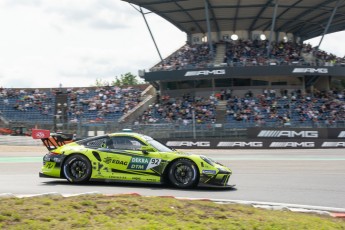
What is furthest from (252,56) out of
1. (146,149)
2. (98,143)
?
(146,149)

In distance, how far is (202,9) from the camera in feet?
151

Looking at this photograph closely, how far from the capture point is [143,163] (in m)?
11.2

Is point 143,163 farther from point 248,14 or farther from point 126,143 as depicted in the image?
point 248,14

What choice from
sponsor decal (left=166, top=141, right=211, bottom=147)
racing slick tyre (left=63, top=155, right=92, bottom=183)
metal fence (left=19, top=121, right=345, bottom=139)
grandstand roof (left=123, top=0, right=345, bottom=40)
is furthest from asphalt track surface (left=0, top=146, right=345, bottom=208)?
grandstand roof (left=123, top=0, right=345, bottom=40)

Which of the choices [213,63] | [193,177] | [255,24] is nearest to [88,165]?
[193,177]

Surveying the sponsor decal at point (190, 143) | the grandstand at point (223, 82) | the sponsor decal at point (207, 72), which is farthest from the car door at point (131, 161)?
the sponsor decal at point (207, 72)

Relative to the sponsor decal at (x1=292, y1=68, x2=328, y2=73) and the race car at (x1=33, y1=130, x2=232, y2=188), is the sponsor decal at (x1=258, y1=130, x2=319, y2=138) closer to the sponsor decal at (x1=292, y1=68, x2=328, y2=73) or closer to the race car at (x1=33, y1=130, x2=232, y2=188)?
the sponsor decal at (x1=292, y1=68, x2=328, y2=73)

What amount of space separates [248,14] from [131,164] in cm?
3912

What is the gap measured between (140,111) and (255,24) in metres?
17.2

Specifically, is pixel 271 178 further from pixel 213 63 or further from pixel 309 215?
pixel 213 63

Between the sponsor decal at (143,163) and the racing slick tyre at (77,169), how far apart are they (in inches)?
41.5

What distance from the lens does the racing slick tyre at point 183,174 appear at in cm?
1099

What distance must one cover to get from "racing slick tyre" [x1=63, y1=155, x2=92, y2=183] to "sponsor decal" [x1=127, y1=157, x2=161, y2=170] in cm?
105

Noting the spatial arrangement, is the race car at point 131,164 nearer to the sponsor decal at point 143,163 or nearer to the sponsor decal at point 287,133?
the sponsor decal at point 143,163
